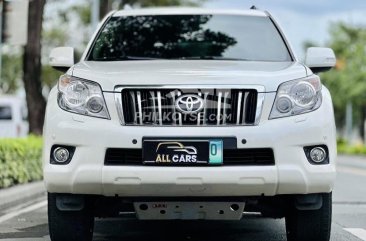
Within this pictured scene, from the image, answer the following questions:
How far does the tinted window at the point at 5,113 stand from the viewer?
2815 centimetres

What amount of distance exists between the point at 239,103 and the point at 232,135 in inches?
9.2

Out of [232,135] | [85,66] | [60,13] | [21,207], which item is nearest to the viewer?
[232,135]

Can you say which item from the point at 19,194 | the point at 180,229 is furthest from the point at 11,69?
the point at 180,229

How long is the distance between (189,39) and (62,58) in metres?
1.14

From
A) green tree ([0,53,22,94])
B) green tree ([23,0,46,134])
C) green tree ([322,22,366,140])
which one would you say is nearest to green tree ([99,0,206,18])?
green tree ([23,0,46,134])

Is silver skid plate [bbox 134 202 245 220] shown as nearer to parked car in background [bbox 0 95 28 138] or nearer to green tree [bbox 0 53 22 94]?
parked car in background [bbox 0 95 28 138]

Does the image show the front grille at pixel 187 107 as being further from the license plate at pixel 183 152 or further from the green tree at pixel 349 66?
the green tree at pixel 349 66

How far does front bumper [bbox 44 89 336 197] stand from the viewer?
16.2 feet

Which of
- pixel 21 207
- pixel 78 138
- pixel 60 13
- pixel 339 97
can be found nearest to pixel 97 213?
pixel 78 138

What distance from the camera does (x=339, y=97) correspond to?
179ft

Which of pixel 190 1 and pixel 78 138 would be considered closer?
pixel 78 138

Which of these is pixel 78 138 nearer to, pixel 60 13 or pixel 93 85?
pixel 93 85

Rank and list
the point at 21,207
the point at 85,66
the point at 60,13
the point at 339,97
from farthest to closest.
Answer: the point at 339,97
the point at 60,13
the point at 21,207
the point at 85,66

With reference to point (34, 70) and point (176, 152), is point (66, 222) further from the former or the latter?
point (34, 70)
